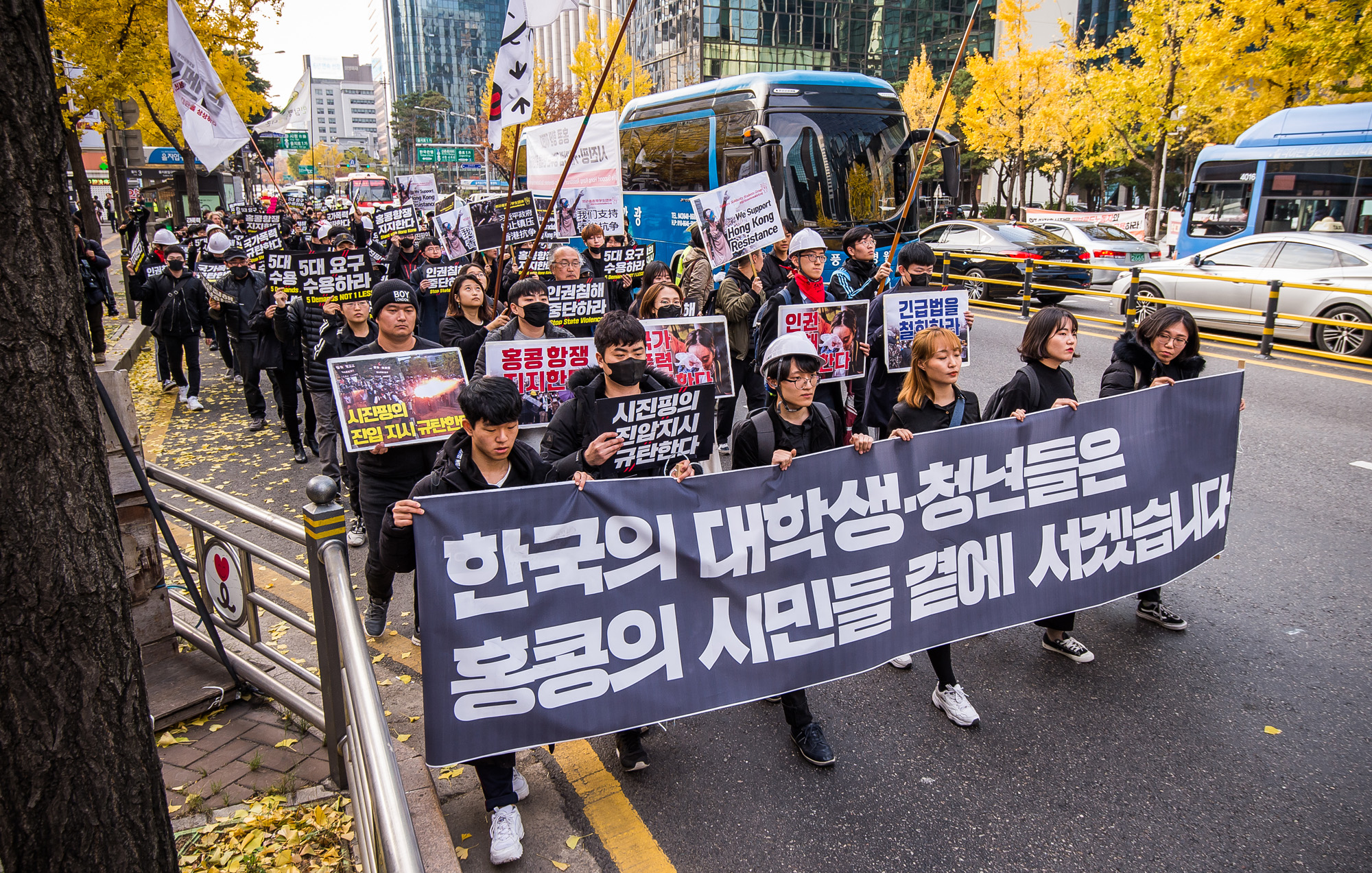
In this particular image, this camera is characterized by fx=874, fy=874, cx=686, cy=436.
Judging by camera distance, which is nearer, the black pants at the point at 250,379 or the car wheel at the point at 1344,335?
the black pants at the point at 250,379

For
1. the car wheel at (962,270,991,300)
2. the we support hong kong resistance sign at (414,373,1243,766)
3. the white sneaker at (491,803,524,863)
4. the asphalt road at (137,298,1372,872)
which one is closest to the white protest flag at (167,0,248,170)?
the asphalt road at (137,298,1372,872)

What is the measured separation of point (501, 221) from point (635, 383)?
8122 millimetres

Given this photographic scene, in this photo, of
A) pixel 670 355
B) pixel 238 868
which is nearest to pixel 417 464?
pixel 670 355

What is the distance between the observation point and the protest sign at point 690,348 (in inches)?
225

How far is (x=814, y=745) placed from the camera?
3803 mm

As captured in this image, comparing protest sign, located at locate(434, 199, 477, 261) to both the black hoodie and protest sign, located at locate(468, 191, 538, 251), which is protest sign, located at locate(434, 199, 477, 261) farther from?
the black hoodie

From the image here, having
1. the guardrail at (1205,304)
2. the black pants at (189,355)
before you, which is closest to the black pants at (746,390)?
the black pants at (189,355)

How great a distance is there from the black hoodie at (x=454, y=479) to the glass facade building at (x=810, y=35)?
61.0m

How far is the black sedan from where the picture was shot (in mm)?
17359

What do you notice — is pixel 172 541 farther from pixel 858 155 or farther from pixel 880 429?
pixel 858 155

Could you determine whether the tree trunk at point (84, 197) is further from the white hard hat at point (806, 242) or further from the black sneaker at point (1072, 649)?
the black sneaker at point (1072, 649)

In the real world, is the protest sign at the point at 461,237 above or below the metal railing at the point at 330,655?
above

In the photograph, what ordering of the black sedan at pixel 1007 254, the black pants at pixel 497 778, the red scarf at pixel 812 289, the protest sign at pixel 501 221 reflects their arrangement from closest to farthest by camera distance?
the black pants at pixel 497 778
the red scarf at pixel 812 289
the protest sign at pixel 501 221
the black sedan at pixel 1007 254

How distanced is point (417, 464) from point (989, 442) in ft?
9.80
